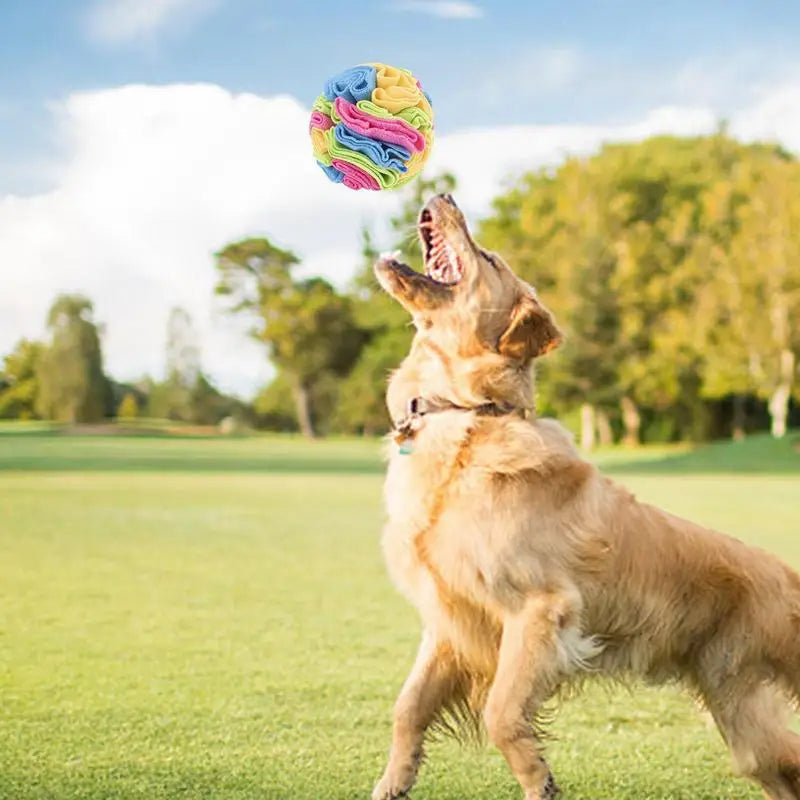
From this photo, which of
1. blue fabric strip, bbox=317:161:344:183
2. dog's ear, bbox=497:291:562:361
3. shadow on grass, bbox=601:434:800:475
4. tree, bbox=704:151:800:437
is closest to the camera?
dog's ear, bbox=497:291:562:361

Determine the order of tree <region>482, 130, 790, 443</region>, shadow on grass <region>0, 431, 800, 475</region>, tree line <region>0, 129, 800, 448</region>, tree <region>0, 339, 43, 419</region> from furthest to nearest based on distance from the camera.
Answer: tree <region>482, 130, 790, 443</region>, tree line <region>0, 129, 800, 448</region>, shadow on grass <region>0, 431, 800, 475</region>, tree <region>0, 339, 43, 419</region>

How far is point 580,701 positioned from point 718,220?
115ft

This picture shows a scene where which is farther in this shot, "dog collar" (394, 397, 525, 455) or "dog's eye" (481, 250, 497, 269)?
"dog's eye" (481, 250, 497, 269)

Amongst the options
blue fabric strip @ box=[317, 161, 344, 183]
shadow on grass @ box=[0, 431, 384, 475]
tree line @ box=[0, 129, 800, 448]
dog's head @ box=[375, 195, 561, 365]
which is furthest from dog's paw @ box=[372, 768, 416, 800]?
tree line @ box=[0, 129, 800, 448]

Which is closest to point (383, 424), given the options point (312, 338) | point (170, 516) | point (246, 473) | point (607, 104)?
point (312, 338)

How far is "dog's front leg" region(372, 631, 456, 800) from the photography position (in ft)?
11.6

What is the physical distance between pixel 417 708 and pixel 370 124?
8.11 ft

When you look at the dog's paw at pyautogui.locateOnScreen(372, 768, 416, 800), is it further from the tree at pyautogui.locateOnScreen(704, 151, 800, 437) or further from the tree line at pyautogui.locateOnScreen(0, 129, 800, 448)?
the tree at pyautogui.locateOnScreen(704, 151, 800, 437)

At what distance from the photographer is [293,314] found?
4862cm

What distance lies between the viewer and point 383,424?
4984 centimetres

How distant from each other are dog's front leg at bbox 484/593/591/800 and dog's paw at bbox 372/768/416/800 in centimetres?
39

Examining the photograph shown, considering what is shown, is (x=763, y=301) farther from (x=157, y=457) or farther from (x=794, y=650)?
(x=794, y=650)

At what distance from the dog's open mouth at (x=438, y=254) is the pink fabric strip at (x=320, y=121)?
1182mm

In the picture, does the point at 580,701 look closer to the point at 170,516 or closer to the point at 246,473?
the point at 170,516
